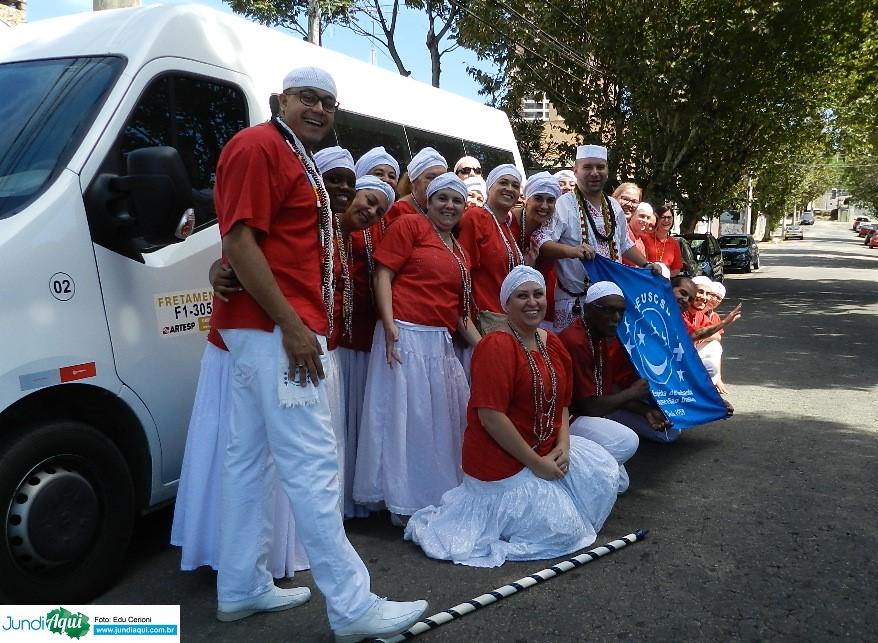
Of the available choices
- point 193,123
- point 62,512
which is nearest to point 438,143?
point 193,123

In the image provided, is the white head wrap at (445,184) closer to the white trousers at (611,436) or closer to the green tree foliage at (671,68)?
the white trousers at (611,436)

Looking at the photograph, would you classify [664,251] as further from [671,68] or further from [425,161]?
[671,68]

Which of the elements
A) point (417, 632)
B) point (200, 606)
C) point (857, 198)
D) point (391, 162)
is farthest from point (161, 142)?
point (857, 198)

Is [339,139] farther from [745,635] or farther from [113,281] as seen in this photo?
[745,635]

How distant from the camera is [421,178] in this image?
485 cm

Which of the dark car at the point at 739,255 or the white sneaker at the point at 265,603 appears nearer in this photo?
the white sneaker at the point at 265,603

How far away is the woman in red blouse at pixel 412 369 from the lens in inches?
177

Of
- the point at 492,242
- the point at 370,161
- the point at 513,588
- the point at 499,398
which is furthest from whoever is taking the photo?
the point at 492,242

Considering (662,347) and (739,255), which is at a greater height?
(662,347)

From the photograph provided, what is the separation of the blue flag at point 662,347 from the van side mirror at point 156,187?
3027 mm

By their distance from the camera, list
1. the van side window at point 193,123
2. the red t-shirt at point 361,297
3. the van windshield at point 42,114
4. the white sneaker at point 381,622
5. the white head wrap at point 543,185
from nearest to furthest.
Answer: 1. the white sneaker at point 381,622
2. the van windshield at point 42,114
3. the van side window at point 193,123
4. the red t-shirt at point 361,297
5. the white head wrap at point 543,185

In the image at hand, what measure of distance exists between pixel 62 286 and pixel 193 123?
1.25m

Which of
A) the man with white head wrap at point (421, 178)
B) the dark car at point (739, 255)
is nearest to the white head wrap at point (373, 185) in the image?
the man with white head wrap at point (421, 178)

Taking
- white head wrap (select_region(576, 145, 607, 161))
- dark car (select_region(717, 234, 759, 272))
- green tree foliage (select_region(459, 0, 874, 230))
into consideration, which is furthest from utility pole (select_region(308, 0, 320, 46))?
dark car (select_region(717, 234, 759, 272))
